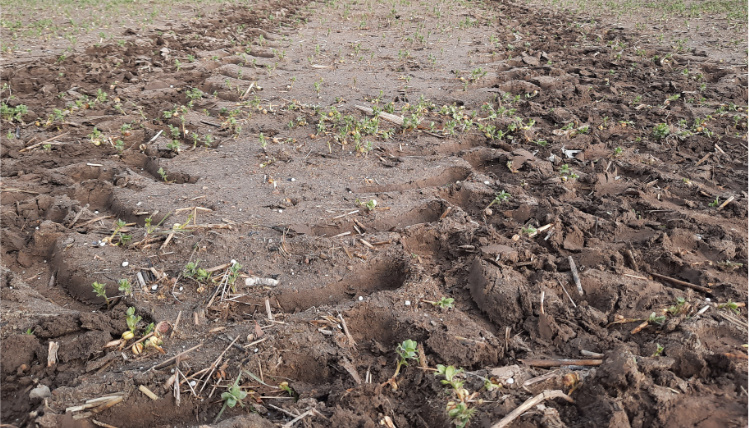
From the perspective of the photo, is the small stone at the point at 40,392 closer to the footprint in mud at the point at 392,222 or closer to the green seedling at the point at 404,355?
the green seedling at the point at 404,355

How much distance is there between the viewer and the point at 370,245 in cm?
341

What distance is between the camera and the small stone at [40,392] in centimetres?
225

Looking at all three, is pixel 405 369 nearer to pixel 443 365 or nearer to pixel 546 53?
pixel 443 365

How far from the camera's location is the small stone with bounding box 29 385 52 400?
7.37 ft

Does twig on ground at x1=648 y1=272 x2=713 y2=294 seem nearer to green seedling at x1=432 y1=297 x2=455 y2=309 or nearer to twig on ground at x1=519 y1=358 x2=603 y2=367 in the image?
twig on ground at x1=519 y1=358 x2=603 y2=367

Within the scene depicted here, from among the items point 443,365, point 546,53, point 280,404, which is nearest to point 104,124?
point 280,404

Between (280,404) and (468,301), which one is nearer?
(280,404)

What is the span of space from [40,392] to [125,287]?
2.41 ft

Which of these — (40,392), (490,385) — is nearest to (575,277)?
(490,385)

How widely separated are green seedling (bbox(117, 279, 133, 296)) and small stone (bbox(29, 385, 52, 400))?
692 mm

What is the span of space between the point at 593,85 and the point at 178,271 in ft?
20.9

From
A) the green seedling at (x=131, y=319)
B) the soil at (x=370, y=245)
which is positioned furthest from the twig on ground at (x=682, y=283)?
the green seedling at (x=131, y=319)

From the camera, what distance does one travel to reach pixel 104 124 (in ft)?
17.4

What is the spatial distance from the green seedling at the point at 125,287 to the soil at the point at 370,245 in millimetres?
46
